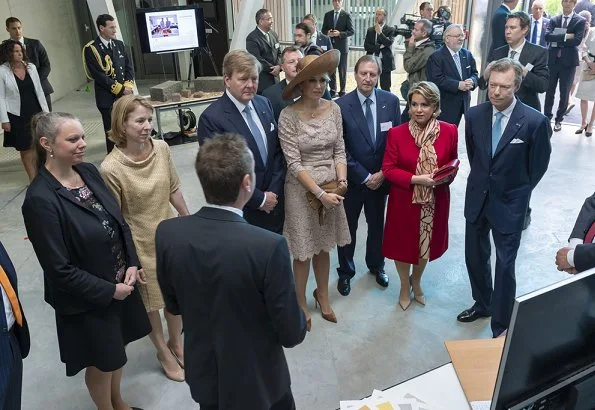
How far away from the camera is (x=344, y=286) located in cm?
377

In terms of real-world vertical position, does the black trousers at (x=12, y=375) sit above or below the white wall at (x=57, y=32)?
below

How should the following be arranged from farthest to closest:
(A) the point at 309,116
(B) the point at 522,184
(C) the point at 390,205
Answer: (C) the point at 390,205 < (A) the point at 309,116 < (B) the point at 522,184

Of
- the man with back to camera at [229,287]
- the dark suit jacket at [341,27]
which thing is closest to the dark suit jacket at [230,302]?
the man with back to camera at [229,287]

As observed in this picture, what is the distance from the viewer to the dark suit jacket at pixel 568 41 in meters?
6.68

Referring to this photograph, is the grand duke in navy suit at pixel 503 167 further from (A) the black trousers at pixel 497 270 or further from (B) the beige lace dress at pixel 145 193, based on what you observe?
(B) the beige lace dress at pixel 145 193

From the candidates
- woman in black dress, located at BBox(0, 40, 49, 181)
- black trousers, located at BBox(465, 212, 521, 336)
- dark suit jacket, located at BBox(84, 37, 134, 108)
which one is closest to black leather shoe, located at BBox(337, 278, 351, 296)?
black trousers, located at BBox(465, 212, 521, 336)

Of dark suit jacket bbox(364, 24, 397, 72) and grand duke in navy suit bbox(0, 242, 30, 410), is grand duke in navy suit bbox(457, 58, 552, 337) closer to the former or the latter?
grand duke in navy suit bbox(0, 242, 30, 410)

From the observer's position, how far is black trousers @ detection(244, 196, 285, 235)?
316 cm

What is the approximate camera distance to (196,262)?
5.24 feet

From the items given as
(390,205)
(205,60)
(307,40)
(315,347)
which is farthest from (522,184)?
(205,60)

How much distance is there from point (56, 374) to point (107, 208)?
4.54 feet

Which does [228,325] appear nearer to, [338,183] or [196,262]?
[196,262]

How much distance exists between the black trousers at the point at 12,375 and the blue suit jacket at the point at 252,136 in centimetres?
135

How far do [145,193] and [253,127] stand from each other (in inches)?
30.6
